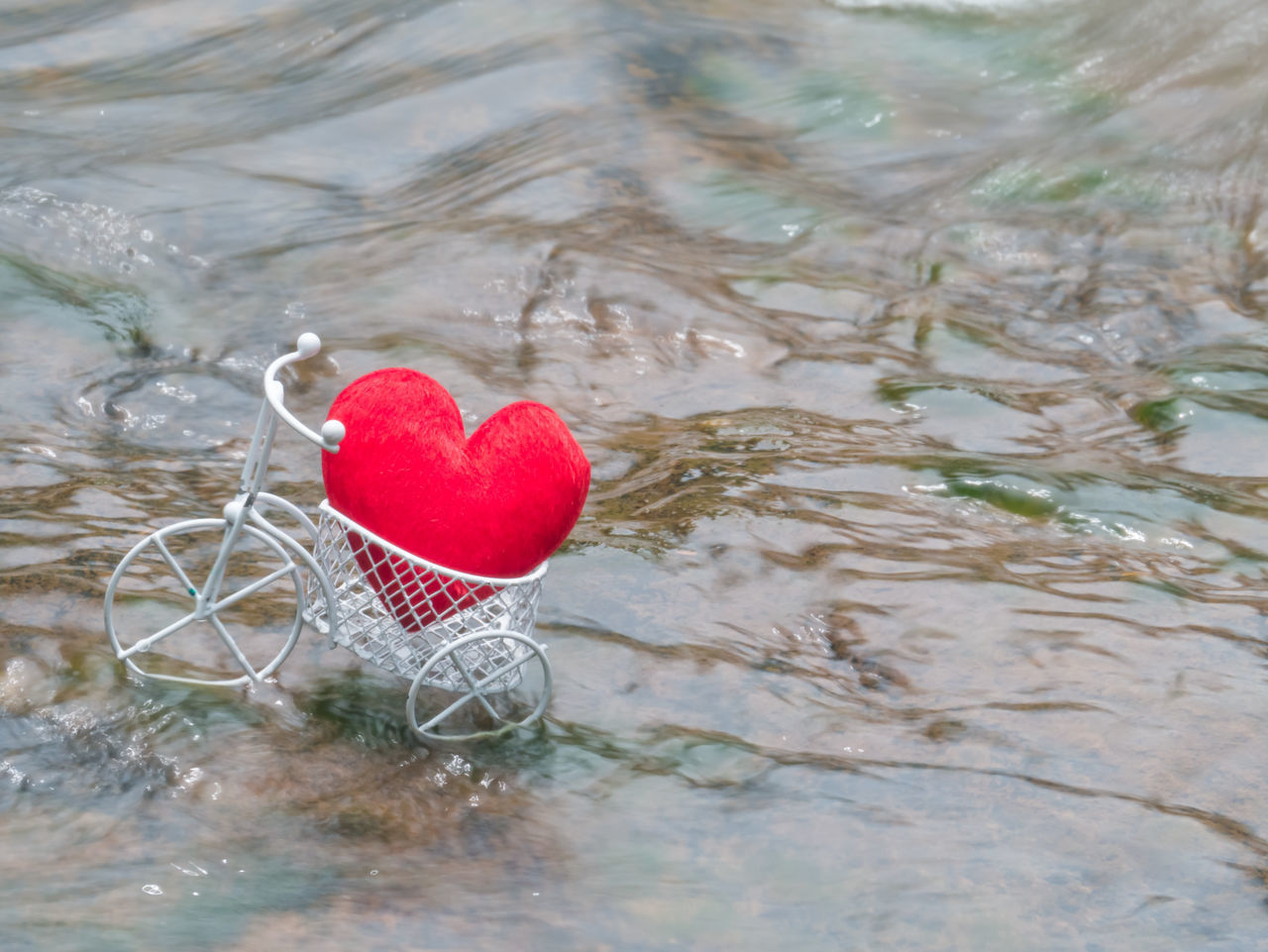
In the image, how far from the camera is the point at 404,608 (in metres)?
2.59

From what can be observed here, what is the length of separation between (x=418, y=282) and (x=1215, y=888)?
3.82 meters

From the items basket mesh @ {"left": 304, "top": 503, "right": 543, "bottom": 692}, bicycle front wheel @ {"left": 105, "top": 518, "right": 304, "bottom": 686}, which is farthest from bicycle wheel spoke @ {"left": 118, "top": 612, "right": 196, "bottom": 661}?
basket mesh @ {"left": 304, "top": 503, "right": 543, "bottom": 692}

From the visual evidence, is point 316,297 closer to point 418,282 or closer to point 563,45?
point 418,282

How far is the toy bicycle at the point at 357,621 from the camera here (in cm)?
249

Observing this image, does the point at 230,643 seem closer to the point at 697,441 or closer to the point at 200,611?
the point at 200,611

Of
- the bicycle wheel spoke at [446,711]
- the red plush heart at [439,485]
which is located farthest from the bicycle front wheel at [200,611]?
the bicycle wheel spoke at [446,711]

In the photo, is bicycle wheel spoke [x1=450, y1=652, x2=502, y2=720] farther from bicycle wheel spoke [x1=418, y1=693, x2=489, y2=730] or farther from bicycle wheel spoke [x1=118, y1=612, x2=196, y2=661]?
bicycle wheel spoke [x1=118, y1=612, x2=196, y2=661]

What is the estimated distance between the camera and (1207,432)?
14.8 ft

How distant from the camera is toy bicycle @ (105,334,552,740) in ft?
8.16

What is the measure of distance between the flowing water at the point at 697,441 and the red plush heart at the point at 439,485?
344 millimetres

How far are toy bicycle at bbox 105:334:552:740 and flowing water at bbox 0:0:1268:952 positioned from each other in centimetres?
9

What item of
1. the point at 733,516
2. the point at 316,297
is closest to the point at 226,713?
the point at 733,516

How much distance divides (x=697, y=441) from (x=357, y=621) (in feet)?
6.28

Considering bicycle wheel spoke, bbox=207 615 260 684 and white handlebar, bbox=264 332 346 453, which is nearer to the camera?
white handlebar, bbox=264 332 346 453
